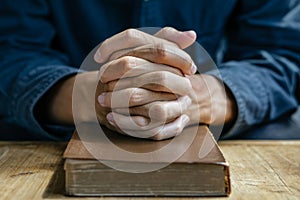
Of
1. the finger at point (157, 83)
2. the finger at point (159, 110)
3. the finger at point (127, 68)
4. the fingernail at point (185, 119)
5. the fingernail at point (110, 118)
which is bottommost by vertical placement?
the fingernail at point (185, 119)

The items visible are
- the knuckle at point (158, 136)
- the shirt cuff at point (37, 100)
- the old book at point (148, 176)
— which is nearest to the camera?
the old book at point (148, 176)

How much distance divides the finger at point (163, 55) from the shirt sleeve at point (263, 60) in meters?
0.20

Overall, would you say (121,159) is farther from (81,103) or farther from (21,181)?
(81,103)

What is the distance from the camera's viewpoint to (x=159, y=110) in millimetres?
685

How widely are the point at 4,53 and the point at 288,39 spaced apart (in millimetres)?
558

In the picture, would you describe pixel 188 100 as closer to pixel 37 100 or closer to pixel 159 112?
pixel 159 112

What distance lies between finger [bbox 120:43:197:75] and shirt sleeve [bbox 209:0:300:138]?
0.20m

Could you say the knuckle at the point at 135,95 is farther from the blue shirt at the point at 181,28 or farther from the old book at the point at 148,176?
the blue shirt at the point at 181,28

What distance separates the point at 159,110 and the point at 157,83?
0.04 m


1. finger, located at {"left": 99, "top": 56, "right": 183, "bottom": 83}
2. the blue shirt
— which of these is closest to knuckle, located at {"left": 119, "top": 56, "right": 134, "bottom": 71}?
finger, located at {"left": 99, "top": 56, "right": 183, "bottom": 83}

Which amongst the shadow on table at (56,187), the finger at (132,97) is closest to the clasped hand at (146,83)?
the finger at (132,97)

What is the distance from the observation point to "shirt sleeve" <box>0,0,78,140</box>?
0.87m

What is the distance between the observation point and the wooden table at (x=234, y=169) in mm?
582

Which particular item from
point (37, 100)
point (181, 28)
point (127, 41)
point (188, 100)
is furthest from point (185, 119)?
point (181, 28)
